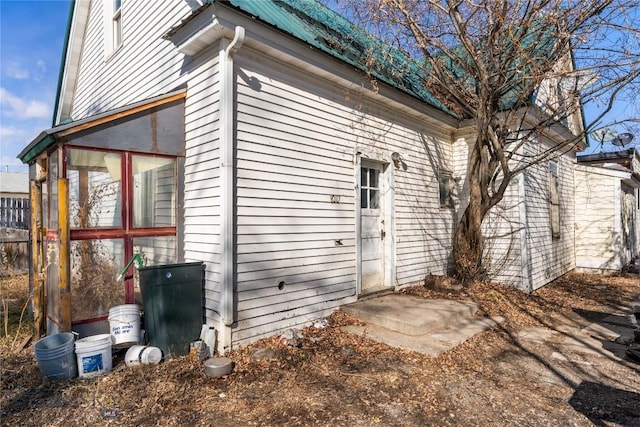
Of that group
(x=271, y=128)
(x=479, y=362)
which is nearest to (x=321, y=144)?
(x=271, y=128)

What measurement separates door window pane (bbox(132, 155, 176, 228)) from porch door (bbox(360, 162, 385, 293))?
310 centimetres

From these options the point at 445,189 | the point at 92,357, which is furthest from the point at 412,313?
the point at 445,189

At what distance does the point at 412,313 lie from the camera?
210 inches

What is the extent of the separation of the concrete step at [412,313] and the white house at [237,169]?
438 millimetres

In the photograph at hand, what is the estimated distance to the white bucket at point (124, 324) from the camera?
4.09m

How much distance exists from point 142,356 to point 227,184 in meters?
2.06

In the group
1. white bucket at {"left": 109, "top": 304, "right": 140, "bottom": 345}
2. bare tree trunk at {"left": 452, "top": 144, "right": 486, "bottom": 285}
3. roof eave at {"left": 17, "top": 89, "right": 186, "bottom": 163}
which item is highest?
roof eave at {"left": 17, "top": 89, "right": 186, "bottom": 163}

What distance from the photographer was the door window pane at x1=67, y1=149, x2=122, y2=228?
14.2ft

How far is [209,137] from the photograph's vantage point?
14.8 feet

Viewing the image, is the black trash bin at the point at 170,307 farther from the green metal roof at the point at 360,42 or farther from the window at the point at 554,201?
the window at the point at 554,201

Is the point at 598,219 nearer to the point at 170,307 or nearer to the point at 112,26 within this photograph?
the point at 170,307

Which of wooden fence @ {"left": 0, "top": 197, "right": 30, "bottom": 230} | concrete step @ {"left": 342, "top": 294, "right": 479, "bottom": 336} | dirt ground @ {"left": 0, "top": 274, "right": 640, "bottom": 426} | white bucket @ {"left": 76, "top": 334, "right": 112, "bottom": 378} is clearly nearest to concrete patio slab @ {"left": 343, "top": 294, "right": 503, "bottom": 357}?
concrete step @ {"left": 342, "top": 294, "right": 479, "bottom": 336}

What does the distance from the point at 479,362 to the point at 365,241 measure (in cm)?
282

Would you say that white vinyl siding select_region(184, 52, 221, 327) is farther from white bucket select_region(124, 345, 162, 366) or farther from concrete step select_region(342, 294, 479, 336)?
concrete step select_region(342, 294, 479, 336)
